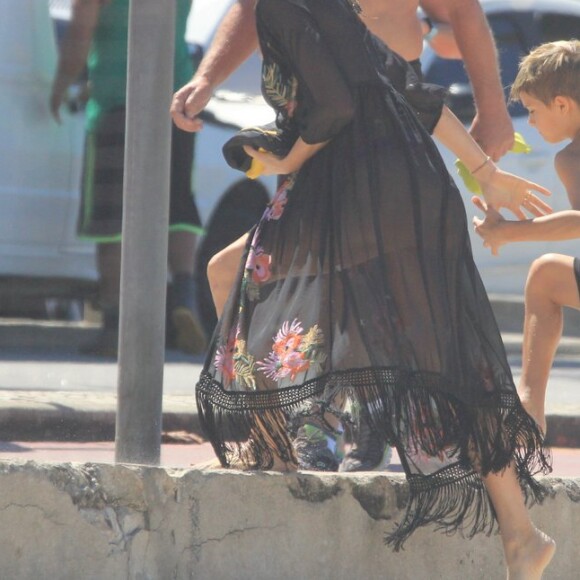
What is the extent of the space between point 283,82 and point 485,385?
0.79 m

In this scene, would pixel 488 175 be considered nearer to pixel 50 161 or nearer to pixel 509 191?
pixel 509 191

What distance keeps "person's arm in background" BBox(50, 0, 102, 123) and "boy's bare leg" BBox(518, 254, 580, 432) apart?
3372 millimetres

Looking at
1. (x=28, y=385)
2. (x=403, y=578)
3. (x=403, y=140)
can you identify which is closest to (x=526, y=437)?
(x=403, y=578)

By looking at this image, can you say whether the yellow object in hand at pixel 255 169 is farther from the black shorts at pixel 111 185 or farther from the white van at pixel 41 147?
the white van at pixel 41 147

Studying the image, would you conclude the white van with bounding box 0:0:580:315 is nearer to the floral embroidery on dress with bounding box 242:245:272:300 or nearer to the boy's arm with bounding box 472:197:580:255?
the boy's arm with bounding box 472:197:580:255

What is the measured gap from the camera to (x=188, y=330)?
7.55 metres

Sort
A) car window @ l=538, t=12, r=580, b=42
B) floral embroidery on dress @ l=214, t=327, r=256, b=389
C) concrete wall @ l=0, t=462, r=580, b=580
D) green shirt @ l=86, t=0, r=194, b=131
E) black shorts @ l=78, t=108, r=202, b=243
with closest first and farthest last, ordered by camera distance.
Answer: concrete wall @ l=0, t=462, r=580, b=580 < floral embroidery on dress @ l=214, t=327, r=256, b=389 < green shirt @ l=86, t=0, r=194, b=131 < black shorts @ l=78, t=108, r=202, b=243 < car window @ l=538, t=12, r=580, b=42

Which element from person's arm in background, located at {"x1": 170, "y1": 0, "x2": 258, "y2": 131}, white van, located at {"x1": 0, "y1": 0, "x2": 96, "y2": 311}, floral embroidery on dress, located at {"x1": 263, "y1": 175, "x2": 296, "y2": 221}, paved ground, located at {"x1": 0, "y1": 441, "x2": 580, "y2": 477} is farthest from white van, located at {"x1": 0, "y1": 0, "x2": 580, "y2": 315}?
floral embroidery on dress, located at {"x1": 263, "y1": 175, "x2": 296, "y2": 221}

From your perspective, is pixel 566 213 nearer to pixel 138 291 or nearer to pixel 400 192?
pixel 400 192

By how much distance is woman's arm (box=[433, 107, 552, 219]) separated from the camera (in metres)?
3.71

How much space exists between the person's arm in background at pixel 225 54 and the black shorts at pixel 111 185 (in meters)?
3.28

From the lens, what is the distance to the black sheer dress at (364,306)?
11.4 feet

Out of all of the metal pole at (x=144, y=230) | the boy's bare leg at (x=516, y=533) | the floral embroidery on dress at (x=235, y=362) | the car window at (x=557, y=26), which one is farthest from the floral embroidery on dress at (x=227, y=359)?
the car window at (x=557, y=26)

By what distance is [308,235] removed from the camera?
3.58m
